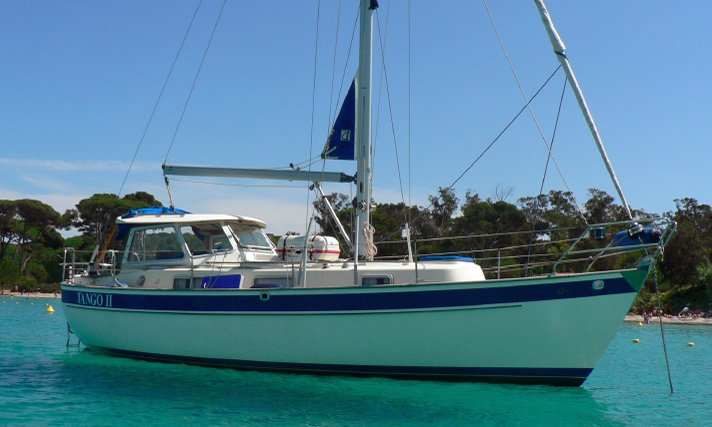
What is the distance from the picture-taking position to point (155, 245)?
15133 millimetres

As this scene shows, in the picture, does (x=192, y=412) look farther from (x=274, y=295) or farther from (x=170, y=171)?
(x=170, y=171)

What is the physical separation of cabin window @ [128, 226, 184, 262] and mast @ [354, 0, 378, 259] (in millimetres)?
4184

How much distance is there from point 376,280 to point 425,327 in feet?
4.68

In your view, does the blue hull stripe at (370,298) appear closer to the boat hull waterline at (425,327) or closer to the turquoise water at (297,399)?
the boat hull waterline at (425,327)

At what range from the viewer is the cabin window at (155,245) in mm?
14773

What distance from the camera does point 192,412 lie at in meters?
9.95

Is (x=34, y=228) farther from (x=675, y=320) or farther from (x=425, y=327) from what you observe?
(x=425, y=327)

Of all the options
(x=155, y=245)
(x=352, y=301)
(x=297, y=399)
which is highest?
(x=155, y=245)

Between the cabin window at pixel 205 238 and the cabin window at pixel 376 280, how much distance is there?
150 inches

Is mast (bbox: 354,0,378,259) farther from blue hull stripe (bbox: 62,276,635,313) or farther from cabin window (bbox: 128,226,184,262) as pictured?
cabin window (bbox: 128,226,184,262)

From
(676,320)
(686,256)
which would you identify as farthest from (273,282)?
(686,256)

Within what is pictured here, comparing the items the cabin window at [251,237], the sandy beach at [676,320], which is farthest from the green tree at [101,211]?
the cabin window at [251,237]

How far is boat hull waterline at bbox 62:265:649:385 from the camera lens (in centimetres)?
1105

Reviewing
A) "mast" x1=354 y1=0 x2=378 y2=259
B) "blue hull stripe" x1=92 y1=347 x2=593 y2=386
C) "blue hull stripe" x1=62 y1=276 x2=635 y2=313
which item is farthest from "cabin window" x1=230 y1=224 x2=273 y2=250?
"blue hull stripe" x1=92 y1=347 x2=593 y2=386
